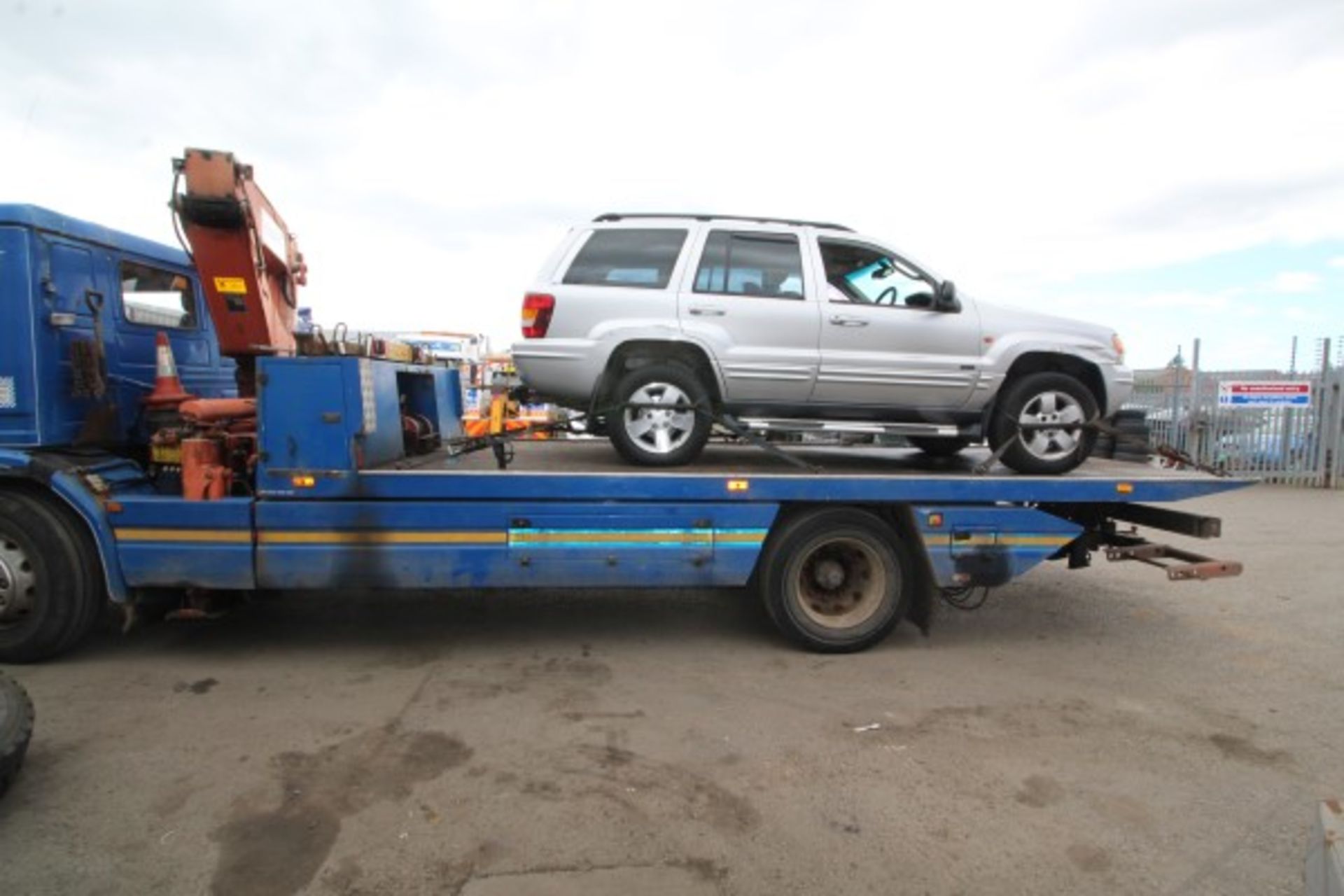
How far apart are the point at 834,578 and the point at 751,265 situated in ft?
7.36

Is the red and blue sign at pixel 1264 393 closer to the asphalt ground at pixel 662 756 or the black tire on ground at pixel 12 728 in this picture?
the asphalt ground at pixel 662 756

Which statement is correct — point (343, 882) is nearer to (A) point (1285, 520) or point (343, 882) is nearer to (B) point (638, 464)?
(B) point (638, 464)

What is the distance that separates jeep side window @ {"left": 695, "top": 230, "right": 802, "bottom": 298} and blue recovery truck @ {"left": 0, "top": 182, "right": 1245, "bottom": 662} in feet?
4.16

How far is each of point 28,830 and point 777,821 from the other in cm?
291

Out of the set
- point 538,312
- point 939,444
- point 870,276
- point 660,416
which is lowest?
point 939,444

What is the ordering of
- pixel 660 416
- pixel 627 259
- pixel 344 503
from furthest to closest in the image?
pixel 627 259 < pixel 660 416 < pixel 344 503

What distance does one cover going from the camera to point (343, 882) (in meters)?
2.79

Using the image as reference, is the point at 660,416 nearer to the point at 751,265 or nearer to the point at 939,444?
the point at 751,265

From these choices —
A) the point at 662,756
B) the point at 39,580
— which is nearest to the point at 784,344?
the point at 662,756

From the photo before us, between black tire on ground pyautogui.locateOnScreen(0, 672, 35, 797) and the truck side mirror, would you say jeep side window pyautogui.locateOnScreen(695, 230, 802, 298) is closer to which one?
the truck side mirror

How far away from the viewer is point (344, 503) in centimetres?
472

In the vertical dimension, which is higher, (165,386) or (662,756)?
(165,386)

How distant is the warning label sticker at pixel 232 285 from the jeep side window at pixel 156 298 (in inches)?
18.1

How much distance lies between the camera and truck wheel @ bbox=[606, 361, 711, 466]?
17.7 ft
